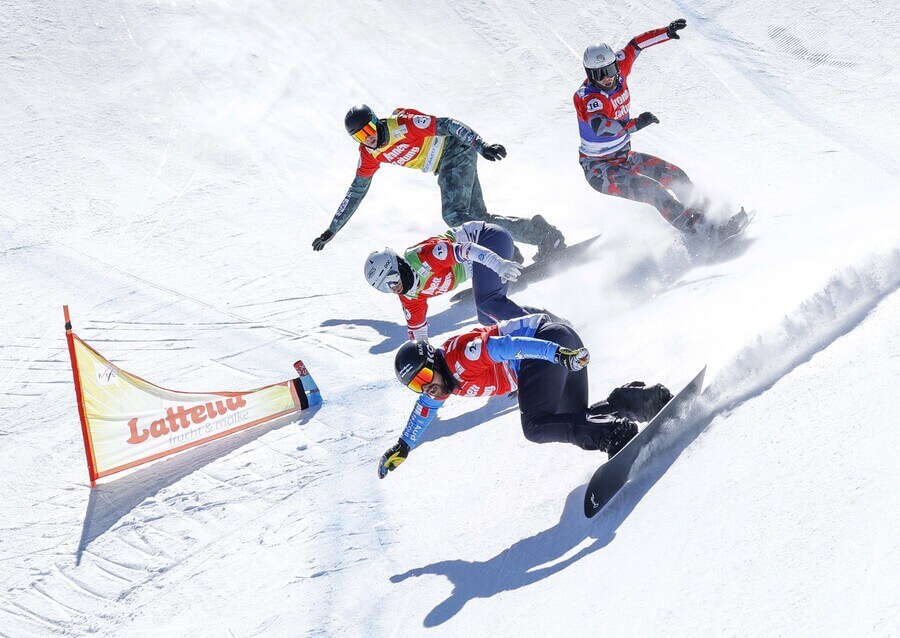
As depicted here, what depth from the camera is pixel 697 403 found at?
5684 millimetres

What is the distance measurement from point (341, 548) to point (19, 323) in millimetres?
4865

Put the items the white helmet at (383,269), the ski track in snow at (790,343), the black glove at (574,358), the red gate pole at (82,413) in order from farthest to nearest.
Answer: the white helmet at (383,269) → the red gate pole at (82,413) → the ski track in snow at (790,343) → the black glove at (574,358)

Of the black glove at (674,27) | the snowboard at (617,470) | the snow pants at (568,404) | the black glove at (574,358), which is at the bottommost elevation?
the snowboard at (617,470)

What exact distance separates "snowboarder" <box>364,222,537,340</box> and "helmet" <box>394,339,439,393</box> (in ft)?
4.93

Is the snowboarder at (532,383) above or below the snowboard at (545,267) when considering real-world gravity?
below

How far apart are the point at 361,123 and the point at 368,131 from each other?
116mm

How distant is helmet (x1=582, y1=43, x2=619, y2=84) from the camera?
27.8ft

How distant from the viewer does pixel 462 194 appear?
9.01 metres

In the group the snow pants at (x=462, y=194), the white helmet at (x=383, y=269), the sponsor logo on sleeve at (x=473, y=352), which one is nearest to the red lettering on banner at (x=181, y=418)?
the white helmet at (x=383, y=269)

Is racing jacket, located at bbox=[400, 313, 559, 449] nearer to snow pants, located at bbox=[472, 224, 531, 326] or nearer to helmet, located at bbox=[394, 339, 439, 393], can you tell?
helmet, located at bbox=[394, 339, 439, 393]

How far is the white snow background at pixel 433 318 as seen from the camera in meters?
4.83

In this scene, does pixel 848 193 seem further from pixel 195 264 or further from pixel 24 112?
pixel 24 112

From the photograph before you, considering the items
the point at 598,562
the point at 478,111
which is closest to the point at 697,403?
the point at 598,562

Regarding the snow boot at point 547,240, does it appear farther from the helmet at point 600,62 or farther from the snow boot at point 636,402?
the snow boot at point 636,402
